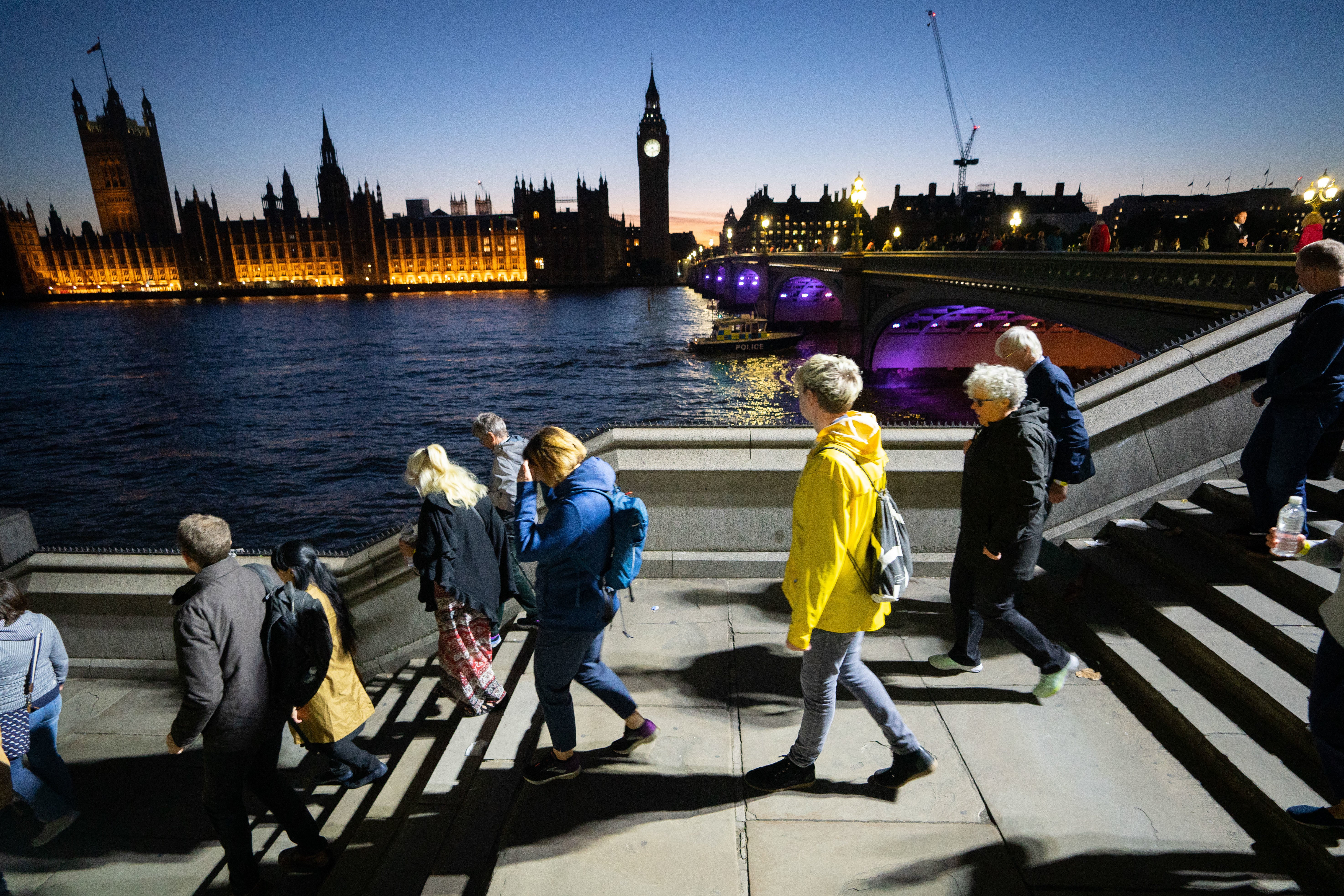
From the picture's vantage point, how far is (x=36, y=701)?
3.75 metres

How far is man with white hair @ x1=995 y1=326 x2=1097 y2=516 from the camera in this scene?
4.01 metres

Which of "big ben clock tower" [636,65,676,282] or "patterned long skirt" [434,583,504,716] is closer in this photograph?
"patterned long skirt" [434,583,504,716]

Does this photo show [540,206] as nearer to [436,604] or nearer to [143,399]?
[143,399]

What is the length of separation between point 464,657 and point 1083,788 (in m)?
3.41

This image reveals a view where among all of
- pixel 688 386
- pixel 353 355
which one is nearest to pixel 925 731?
pixel 688 386

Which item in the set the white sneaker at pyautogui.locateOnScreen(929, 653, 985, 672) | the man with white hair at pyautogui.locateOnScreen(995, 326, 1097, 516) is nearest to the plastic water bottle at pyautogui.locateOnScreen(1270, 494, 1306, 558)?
the man with white hair at pyautogui.locateOnScreen(995, 326, 1097, 516)

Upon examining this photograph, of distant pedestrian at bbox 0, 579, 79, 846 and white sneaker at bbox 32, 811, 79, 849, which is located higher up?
distant pedestrian at bbox 0, 579, 79, 846

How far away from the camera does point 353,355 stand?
59594 millimetres

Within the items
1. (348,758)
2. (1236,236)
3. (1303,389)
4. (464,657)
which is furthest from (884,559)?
(1236,236)

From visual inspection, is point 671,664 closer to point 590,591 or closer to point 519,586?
point 519,586

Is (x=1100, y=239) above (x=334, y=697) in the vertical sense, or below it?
above

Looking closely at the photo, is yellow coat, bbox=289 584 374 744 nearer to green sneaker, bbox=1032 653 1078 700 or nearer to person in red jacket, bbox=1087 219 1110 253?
green sneaker, bbox=1032 653 1078 700

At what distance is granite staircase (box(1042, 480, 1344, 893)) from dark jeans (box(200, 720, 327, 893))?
14.7 feet

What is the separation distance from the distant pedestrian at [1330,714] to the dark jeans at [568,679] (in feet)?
9.47
